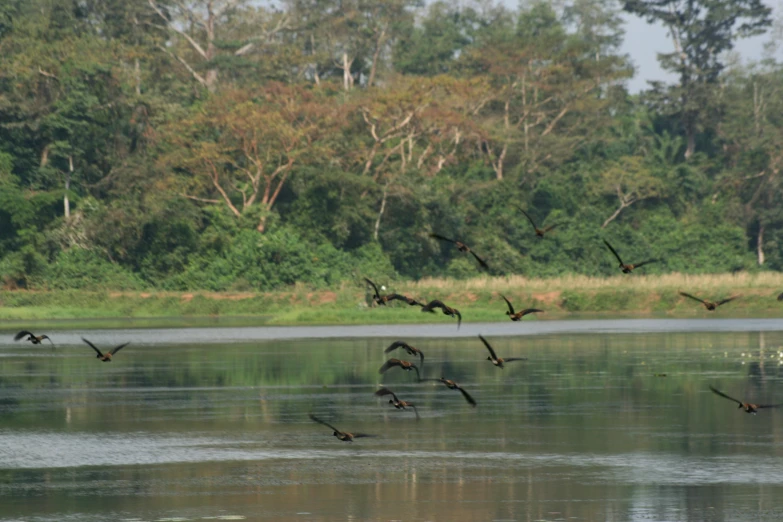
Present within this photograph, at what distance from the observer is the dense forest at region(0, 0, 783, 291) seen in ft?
254

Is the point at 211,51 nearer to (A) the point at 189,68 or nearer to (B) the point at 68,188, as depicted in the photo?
(A) the point at 189,68

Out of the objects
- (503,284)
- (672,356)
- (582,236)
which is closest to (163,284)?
(503,284)

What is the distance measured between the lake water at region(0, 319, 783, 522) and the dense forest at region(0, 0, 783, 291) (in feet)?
116

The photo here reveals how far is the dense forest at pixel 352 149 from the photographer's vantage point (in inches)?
3046

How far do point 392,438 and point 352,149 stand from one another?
61.0 metres

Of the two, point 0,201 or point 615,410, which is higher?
point 0,201

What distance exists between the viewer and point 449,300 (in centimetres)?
6944

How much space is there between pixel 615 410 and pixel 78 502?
40.8ft

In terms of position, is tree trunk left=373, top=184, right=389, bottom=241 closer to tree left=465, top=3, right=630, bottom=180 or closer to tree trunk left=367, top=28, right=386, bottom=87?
tree left=465, top=3, right=630, bottom=180

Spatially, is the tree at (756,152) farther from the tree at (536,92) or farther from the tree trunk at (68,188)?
the tree trunk at (68,188)

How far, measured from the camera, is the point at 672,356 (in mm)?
39219

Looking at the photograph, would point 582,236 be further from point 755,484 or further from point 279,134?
point 755,484

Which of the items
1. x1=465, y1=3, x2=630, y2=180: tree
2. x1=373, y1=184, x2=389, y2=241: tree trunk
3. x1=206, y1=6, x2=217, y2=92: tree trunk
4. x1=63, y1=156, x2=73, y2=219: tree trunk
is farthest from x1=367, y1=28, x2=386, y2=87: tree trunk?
x1=63, y1=156, x2=73, y2=219: tree trunk

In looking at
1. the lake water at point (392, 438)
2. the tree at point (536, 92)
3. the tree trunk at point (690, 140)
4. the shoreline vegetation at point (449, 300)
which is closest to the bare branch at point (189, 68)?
the tree at point (536, 92)
